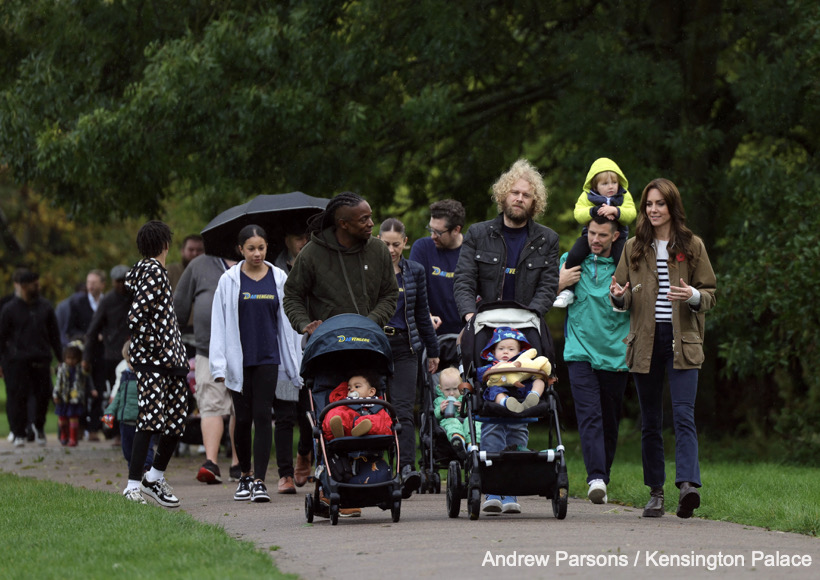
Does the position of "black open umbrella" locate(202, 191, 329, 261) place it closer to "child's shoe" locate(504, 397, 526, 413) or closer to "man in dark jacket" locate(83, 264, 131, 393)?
"man in dark jacket" locate(83, 264, 131, 393)

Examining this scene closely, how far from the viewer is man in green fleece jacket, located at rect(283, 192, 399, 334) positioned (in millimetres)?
9281

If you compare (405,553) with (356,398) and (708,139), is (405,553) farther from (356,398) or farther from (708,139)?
(708,139)

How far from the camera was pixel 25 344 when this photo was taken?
63.5 ft

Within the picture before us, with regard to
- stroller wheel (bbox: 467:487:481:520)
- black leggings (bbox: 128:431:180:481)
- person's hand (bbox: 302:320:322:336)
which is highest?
person's hand (bbox: 302:320:322:336)

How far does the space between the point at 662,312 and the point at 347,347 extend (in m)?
2.11

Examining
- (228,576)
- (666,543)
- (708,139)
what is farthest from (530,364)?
(708,139)

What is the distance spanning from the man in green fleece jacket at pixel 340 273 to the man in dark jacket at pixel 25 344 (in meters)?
10.6

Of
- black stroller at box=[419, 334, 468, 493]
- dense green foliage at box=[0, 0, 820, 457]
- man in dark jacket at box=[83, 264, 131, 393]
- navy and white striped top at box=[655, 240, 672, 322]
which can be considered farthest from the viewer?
man in dark jacket at box=[83, 264, 131, 393]

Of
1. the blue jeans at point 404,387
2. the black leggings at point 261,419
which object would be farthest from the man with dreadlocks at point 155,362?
the blue jeans at point 404,387

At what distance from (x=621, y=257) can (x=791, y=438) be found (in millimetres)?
7559

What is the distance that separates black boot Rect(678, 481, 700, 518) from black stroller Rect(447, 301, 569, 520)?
73 cm

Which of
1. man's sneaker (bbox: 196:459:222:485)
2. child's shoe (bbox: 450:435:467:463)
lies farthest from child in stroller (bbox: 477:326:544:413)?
man's sneaker (bbox: 196:459:222:485)

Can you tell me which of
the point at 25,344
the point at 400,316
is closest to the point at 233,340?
the point at 400,316

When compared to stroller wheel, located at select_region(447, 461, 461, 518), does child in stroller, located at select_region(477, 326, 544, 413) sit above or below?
above
